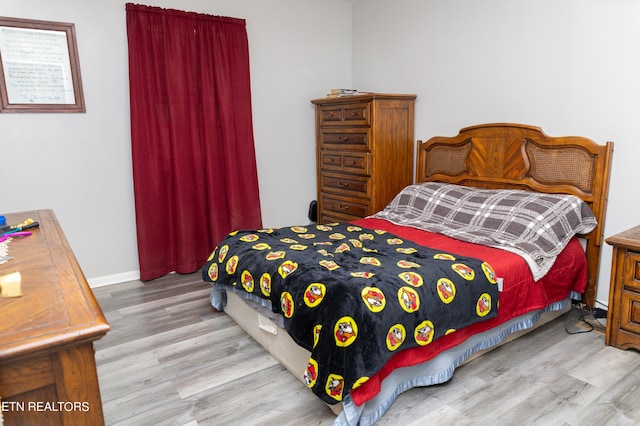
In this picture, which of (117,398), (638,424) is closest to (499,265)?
(638,424)

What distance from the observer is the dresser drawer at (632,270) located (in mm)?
2270

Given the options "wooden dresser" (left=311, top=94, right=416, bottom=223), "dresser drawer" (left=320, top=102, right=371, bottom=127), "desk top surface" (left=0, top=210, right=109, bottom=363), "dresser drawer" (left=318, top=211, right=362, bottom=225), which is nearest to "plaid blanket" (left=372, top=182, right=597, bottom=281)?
"wooden dresser" (left=311, top=94, right=416, bottom=223)

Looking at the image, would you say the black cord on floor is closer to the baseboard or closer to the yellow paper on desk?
the yellow paper on desk

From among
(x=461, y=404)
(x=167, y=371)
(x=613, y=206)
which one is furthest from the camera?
(x=613, y=206)

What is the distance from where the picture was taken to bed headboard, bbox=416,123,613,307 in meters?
2.77

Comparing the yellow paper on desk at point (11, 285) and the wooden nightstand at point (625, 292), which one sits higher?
the yellow paper on desk at point (11, 285)

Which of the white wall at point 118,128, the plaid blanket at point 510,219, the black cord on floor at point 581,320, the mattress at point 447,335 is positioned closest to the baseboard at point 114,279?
the white wall at point 118,128

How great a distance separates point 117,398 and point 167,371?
28cm

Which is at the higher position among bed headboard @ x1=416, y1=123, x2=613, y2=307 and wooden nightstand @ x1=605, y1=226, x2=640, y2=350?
bed headboard @ x1=416, y1=123, x2=613, y2=307

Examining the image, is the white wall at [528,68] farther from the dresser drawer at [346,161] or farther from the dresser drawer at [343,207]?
the dresser drawer at [343,207]

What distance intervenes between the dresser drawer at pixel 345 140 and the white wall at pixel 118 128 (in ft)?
0.93

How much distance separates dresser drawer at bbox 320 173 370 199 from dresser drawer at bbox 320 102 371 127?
1.62ft

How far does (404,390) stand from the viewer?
2.01m

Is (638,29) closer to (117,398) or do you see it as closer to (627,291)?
(627,291)
